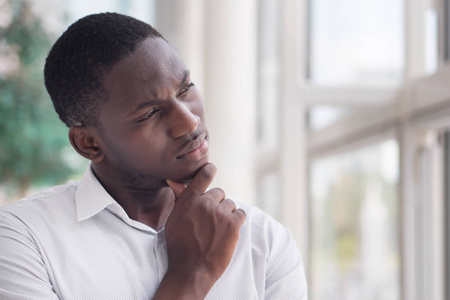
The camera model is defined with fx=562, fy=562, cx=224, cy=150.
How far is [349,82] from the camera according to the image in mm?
2771

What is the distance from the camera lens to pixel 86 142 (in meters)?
1.17

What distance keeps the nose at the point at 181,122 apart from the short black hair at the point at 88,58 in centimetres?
14

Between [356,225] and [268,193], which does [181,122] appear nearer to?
[356,225]

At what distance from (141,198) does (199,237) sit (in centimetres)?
19

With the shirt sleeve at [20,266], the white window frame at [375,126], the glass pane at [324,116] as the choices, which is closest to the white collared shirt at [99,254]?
the shirt sleeve at [20,266]

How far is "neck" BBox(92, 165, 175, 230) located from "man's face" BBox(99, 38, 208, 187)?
0.17ft

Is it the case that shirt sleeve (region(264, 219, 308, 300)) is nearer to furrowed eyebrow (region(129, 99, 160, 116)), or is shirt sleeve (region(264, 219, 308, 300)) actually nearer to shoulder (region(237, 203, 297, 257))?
shoulder (region(237, 203, 297, 257))

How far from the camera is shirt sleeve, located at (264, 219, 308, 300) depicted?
1.12 m

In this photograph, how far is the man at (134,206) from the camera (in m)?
1.03

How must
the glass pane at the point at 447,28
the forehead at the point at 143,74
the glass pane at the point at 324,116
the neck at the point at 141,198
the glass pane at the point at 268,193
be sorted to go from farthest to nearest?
the glass pane at the point at 268,193 → the glass pane at the point at 324,116 → the glass pane at the point at 447,28 → the neck at the point at 141,198 → the forehead at the point at 143,74

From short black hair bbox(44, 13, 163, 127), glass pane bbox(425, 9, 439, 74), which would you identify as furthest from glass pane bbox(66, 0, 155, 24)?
short black hair bbox(44, 13, 163, 127)

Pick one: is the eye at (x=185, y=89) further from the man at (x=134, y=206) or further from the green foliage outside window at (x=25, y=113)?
the green foliage outside window at (x=25, y=113)

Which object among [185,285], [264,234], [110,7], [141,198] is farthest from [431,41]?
[185,285]

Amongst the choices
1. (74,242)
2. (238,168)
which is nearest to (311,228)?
(238,168)
